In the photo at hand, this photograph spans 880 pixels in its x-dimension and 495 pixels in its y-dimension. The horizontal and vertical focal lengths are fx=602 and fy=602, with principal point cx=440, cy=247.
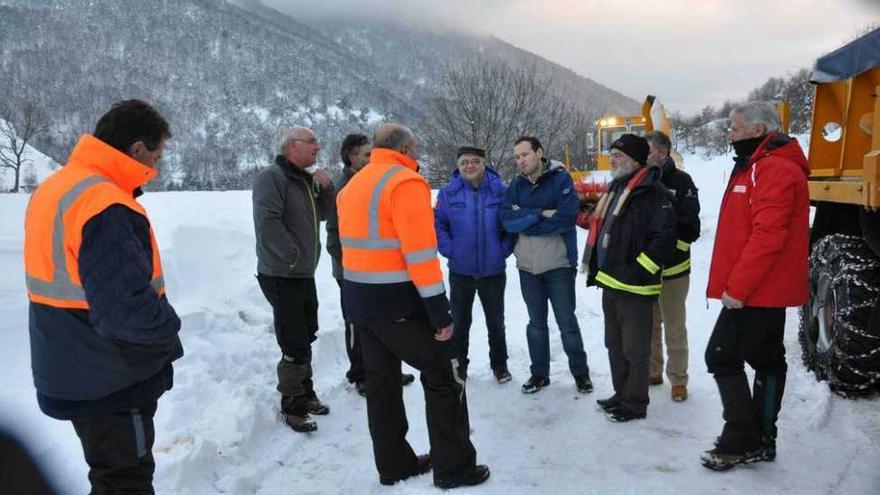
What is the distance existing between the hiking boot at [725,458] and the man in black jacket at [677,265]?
3.39 ft

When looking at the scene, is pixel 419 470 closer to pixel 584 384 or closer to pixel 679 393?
pixel 584 384

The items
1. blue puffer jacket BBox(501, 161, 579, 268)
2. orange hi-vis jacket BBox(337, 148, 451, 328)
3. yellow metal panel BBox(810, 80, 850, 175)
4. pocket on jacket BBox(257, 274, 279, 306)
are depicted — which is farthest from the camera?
blue puffer jacket BBox(501, 161, 579, 268)

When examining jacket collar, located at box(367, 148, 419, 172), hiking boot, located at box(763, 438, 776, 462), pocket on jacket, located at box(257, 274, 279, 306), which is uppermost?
jacket collar, located at box(367, 148, 419, 172)

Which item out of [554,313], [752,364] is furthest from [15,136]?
[752,364]

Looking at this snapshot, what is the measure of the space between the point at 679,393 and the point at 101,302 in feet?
12.6

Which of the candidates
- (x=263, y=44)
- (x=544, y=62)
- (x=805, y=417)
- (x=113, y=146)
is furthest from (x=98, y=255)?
(x=263, y=44)

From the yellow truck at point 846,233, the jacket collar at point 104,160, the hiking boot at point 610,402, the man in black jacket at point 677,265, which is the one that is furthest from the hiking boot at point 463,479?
the yellow truck at point 846,233

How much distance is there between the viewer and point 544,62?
123 ft

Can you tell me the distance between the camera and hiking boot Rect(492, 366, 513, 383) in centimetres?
502

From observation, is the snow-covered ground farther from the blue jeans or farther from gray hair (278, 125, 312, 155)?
gray hair (278, 125, 312, 155)

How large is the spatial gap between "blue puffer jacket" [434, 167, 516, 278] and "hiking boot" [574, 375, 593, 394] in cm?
106

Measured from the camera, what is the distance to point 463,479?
3.21 metres

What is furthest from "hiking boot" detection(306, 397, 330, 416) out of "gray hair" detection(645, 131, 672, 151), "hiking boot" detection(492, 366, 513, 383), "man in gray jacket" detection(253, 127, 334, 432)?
"gray hair" detection(645, 131, 672, 151)

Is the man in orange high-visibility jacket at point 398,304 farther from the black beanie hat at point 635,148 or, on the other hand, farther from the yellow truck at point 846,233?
the yellow truck at point 846,233
